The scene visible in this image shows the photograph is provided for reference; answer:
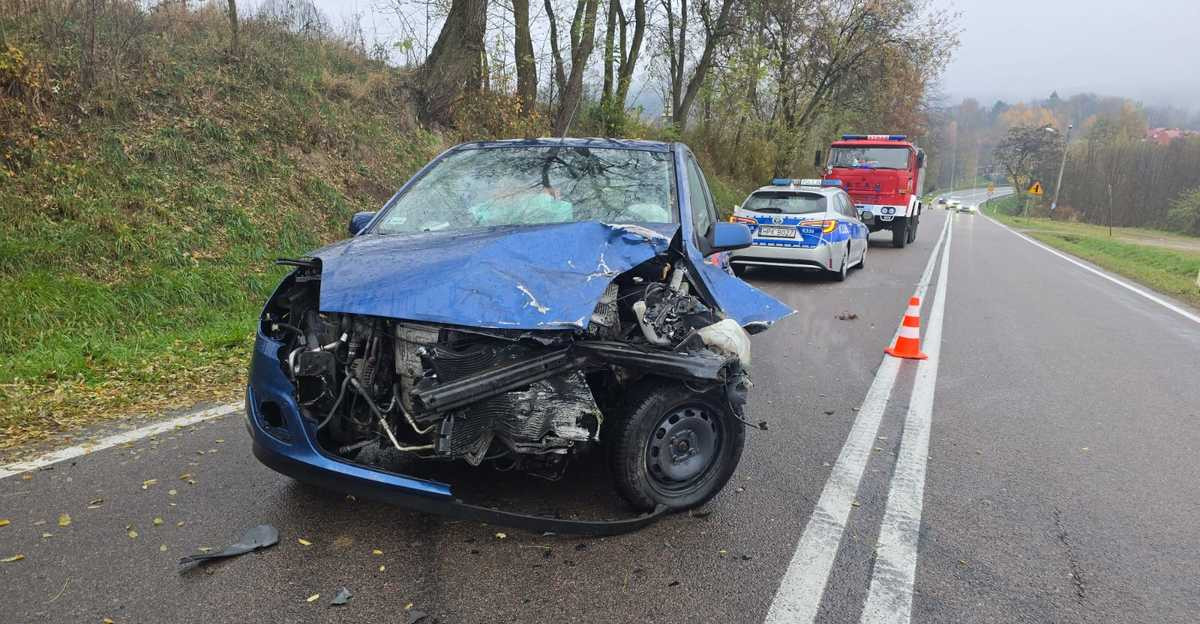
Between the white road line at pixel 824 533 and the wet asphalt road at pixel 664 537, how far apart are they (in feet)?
0.16

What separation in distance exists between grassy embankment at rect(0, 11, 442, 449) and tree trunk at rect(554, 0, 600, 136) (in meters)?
4.02

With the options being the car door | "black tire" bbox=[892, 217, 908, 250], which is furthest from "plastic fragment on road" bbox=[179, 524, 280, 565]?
"black tire" bbox=[892, 217, 908, 250]

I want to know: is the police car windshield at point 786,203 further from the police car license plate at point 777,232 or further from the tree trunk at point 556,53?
the tree trunk at point 556,53

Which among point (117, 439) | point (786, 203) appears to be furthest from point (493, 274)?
point (786, 203)

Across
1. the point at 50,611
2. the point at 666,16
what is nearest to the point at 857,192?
the point at 666,16

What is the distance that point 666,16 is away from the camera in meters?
21.5

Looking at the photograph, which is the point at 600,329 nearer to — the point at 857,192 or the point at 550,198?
the point at 550,198

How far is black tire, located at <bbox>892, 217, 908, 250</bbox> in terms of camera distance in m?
19.8

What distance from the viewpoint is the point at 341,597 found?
2.67 m

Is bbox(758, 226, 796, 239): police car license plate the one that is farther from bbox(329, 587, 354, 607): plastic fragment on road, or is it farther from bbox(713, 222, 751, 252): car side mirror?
bbox(329, 587, 354, 607): plastic fragment on road

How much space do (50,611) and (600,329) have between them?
2.23 m

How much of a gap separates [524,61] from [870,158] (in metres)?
10.5

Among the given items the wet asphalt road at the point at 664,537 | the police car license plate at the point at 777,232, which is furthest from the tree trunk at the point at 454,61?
the wet asphalt road at the point at 664,537

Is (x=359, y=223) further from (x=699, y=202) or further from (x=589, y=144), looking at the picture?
(x=699, y=202)
